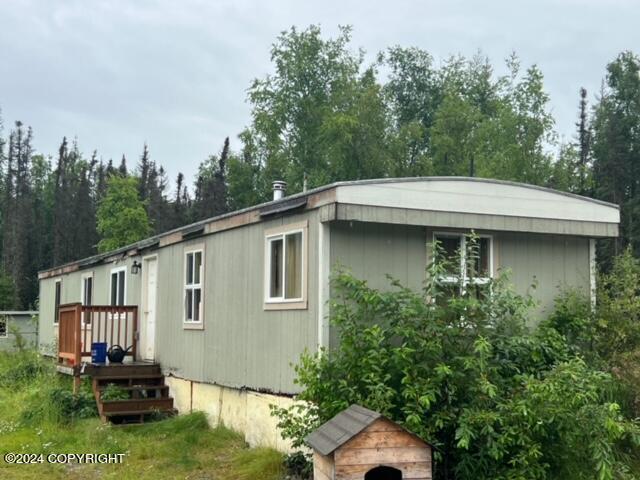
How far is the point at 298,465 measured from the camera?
7270 millimetres

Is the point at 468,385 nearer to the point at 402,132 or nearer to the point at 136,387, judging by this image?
the point at 136,387

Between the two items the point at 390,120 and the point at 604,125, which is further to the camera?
the point at 390,120

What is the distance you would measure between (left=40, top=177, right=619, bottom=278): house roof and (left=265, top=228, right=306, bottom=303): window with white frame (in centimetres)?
33

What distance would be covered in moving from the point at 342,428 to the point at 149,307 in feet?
25.4

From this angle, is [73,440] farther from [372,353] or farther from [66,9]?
[66,9]

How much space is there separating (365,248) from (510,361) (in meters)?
1.95

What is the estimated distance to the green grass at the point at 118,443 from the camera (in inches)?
302

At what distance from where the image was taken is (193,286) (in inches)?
424

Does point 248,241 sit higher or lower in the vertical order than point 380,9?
lower

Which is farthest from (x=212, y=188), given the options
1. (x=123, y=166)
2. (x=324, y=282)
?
(x=324, y=282)

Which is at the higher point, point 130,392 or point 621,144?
point 621,144

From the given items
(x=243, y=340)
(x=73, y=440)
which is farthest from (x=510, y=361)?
(x=73, y=440)

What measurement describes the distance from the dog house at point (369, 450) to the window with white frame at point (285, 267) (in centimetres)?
240

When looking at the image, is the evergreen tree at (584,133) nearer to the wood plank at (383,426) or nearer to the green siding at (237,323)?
the green siding at (237,323)
